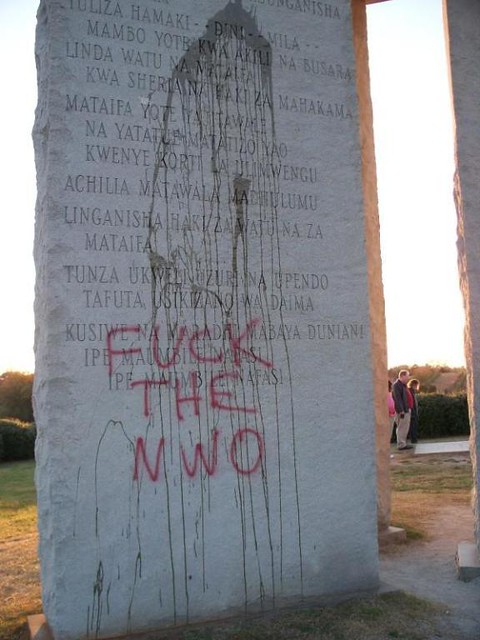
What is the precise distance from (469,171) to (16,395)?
864 inches

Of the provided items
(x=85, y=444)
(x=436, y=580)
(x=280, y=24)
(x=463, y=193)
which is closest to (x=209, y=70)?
(x=280, y=24)

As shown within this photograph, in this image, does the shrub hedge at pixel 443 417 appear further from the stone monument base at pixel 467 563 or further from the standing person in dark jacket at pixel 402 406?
the stone monument base at pixel 467 563

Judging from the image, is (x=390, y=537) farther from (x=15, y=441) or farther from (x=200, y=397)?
(x=15, y=441)

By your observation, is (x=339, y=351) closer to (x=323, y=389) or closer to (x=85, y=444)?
(x=323, y=389)

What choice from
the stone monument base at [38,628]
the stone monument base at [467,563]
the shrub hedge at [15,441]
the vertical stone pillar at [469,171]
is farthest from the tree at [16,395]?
the vertical stone pillar at [469,171]

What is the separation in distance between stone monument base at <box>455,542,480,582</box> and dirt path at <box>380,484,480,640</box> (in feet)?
0.15

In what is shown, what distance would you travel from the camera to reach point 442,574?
217 inches

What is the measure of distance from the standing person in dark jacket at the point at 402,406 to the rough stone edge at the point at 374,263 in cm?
684

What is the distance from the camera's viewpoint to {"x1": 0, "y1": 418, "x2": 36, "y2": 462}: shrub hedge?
18.3m

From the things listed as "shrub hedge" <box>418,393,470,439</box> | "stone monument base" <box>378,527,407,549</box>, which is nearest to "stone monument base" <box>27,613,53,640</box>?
"stone monument base" <box>378,527,407,549</box>

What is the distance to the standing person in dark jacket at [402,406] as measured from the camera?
13.6 meters

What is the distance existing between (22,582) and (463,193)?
15.7 feet

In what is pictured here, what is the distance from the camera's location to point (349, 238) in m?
5.22

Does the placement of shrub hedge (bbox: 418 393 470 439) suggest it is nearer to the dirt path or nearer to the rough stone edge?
the dirt path
